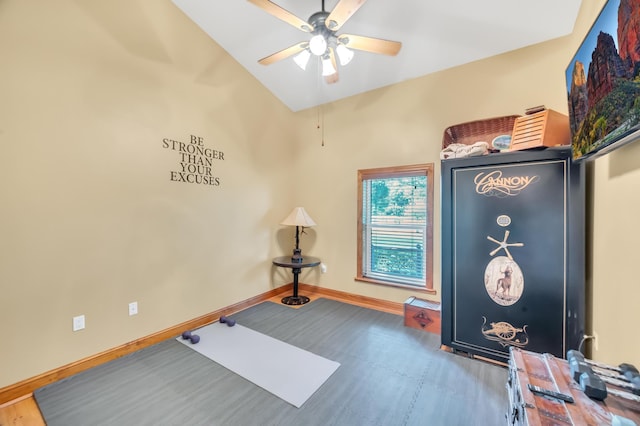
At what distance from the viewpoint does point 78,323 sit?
7.35 feet

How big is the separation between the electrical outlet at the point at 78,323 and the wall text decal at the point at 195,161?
1.50 m

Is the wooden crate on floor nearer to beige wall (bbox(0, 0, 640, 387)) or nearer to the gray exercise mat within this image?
the gray exercise mat

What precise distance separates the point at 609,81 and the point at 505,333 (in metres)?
1.95

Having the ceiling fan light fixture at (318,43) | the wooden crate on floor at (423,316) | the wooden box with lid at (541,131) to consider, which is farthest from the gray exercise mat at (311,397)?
the ceiling fan light fixture at (318,43)

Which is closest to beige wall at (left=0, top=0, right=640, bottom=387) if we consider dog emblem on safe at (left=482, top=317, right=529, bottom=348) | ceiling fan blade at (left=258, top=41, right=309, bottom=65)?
dog emblem on safe at (left=482, top=317, right=529, bottom=348)

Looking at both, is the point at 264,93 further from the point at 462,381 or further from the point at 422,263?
the point at 462,381

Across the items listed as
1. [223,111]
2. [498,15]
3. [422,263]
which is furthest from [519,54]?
[223,111]

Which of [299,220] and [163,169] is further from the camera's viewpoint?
[299,220]

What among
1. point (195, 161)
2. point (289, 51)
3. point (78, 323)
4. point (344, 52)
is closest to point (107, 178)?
point (195, 161)

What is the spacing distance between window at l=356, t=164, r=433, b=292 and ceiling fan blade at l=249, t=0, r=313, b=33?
2.04 m

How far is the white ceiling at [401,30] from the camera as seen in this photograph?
95.0 inches

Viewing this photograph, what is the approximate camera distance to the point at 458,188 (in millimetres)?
2428

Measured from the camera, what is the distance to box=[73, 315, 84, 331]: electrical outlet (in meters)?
2.22

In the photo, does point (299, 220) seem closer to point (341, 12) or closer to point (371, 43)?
point (371, 43)
